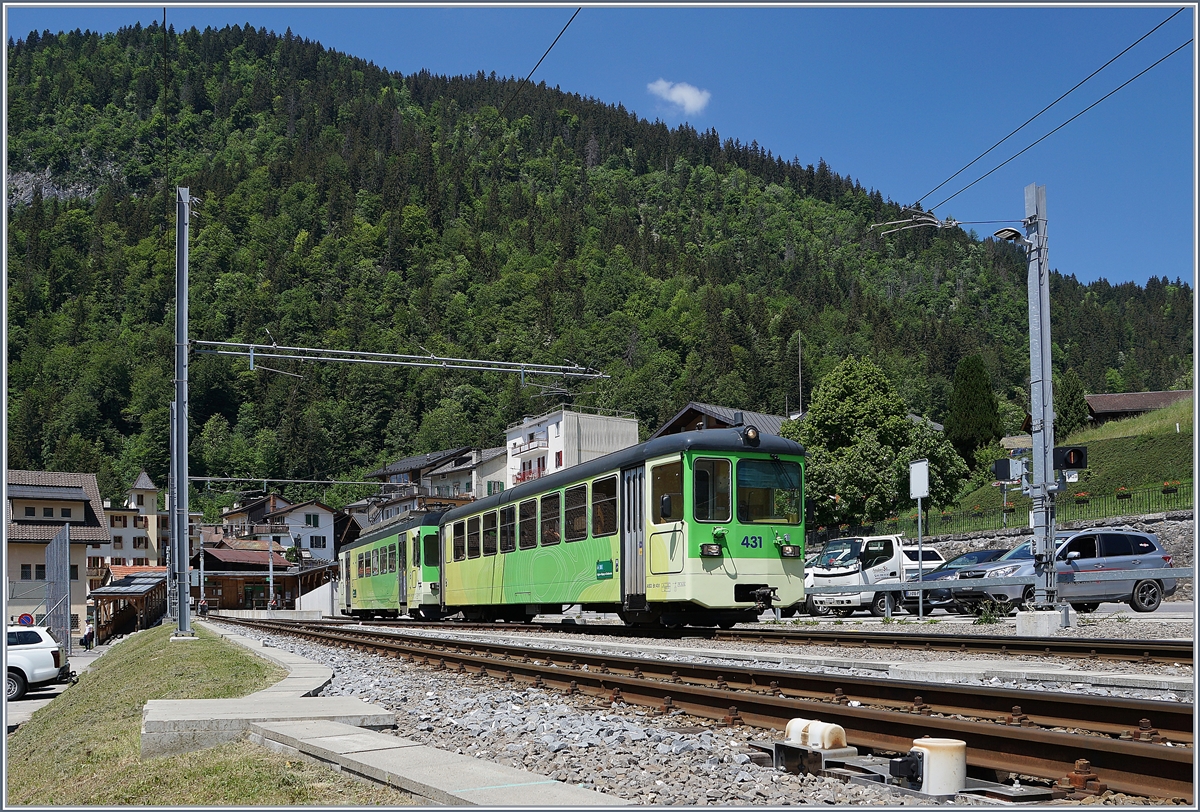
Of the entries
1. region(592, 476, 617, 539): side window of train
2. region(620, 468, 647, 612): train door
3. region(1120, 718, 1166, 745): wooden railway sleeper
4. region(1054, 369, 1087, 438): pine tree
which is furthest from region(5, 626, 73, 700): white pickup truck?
region(1054, 369, 1087, 438): pine tree

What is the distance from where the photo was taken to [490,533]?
2355cm

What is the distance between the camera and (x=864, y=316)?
142875mm

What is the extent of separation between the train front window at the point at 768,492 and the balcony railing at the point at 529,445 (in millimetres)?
63473

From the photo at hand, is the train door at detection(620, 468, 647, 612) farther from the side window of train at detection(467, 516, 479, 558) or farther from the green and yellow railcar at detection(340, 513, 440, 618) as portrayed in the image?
the green and yellow railcar at detection(340, 513, 440, 618)

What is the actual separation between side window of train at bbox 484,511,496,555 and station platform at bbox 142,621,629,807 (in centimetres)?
1270

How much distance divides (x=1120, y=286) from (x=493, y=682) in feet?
578

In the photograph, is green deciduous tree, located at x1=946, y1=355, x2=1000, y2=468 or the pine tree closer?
green deciduous tree, located at x1=946, y1=355, x2=1000, y2=468

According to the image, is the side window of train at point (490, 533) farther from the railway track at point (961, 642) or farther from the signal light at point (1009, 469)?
the signal light at point (1009, 469)

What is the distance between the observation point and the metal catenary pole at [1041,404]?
17.3m

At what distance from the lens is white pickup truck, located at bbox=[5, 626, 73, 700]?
938 inches

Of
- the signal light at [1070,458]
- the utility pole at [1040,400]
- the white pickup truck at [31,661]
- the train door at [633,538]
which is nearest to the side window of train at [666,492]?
the train door at [633,538]

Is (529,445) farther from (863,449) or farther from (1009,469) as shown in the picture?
(1009,469)

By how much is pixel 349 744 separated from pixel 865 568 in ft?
70.9

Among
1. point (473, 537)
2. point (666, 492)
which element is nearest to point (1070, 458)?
point (666, 492)
